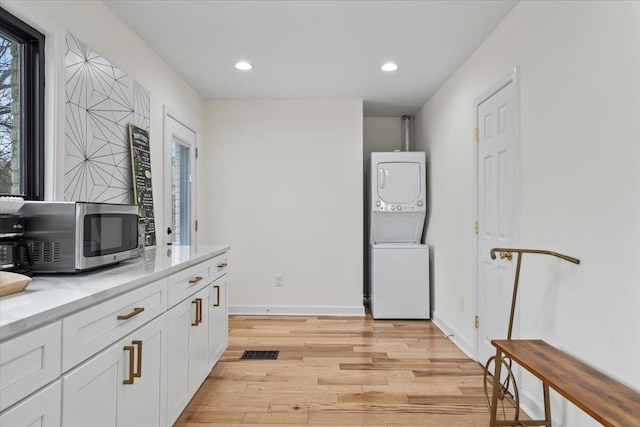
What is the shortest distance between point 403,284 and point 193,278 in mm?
2621

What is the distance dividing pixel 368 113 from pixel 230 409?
150 inches

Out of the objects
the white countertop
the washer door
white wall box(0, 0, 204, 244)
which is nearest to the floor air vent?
white wall box(0, 0, 204, 244)

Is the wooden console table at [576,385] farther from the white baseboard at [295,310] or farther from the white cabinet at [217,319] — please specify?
the white baseboard at [295,310]

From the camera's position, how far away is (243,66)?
3.34m

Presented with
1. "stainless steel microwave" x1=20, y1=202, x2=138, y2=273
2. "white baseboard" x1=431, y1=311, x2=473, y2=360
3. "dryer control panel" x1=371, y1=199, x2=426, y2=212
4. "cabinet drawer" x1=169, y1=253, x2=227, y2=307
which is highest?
"dryer control panel" x1=371, y1=199, x2=426, y2=212

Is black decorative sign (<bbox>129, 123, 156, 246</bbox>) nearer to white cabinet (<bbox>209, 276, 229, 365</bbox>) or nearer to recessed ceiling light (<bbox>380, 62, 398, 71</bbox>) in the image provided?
white cabinet (<bbox>209, 276, 229, 365</bbox>)

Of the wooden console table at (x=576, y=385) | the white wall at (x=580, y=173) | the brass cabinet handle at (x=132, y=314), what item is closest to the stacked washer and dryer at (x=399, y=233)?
the white wall at (x=580, y=173)

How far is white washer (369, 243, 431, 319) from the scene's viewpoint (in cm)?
416

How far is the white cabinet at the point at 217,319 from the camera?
255 centimetres

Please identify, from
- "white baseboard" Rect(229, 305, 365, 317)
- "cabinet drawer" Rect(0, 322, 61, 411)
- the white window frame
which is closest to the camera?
"cabinet drawer" Rect(0, 322, 61, 411)

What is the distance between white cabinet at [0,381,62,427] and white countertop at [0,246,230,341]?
0.18 m

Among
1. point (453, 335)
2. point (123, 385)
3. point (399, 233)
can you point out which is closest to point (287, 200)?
point (399, 233)

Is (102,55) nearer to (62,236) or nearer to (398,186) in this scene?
(62,236)

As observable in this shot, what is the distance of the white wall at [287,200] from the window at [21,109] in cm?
242
